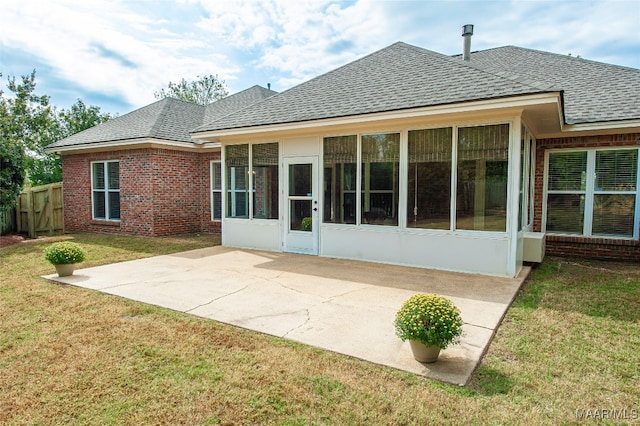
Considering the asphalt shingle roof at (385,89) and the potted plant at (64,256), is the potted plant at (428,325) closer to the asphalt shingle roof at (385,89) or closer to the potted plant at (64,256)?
the asphalt shingle roof at (385,89)

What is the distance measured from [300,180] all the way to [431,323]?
5.89 m

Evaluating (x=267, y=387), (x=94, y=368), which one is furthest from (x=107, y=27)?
(x=267, y=387)

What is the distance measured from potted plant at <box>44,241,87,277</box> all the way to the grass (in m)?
1.66

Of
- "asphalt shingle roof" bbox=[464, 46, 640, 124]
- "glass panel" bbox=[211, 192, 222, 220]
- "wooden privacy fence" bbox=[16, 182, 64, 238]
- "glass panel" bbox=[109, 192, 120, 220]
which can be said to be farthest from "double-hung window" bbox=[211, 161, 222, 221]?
"asphalt shingle roof" bbox=[464, 46, 640, 124]

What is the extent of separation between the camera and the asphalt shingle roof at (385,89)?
6.32 metres

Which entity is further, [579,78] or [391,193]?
[579,78]

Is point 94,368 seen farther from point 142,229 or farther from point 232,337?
point 142,229

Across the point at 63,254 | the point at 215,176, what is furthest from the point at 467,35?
the point at 63,254

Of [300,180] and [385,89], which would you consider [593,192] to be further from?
[300,180]

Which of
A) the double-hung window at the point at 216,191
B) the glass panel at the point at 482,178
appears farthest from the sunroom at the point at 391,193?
the double-hung window at the point at 216,191

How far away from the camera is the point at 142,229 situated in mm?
11797

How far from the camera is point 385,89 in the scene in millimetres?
7723

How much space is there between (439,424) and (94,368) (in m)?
2.89

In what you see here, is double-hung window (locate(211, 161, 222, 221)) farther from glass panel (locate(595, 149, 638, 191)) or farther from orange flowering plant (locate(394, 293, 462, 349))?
glass panel (locate(595, 149, 638, 191))
